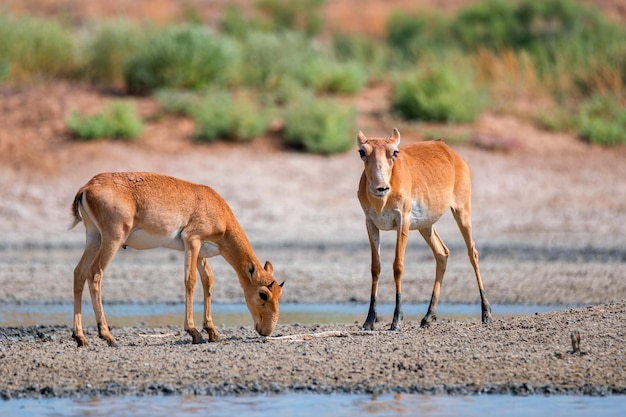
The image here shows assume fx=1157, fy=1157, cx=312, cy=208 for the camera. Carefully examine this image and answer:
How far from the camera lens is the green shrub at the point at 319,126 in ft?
77.8

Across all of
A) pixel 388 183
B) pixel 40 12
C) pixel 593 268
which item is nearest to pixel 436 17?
pixel 40 12

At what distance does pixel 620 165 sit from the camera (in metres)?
24.2

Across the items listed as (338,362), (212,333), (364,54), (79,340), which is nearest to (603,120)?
(364,54)

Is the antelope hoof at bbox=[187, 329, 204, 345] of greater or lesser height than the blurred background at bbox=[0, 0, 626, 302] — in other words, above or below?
below

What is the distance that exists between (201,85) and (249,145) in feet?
9.89

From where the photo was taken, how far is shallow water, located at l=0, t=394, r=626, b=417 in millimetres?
9008

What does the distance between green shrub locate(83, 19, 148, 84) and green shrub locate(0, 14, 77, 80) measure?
1.46 ft

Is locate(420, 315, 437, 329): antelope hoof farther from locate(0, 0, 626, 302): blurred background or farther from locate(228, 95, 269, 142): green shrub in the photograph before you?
locate(228, 95, 269, 142): green shrub

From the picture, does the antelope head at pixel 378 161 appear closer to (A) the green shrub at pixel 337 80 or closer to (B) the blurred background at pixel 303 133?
(B) the blurred background at pixel 303 133

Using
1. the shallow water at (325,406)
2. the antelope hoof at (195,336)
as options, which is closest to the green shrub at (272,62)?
the antelope hoof at (195,336)

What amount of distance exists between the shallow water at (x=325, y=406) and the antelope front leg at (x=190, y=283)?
75.2 inches

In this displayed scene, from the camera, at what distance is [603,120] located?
26172mm

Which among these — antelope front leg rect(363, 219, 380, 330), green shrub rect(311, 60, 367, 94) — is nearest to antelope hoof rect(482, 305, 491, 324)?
antelope front leg rect(363, 219, 380, 330)

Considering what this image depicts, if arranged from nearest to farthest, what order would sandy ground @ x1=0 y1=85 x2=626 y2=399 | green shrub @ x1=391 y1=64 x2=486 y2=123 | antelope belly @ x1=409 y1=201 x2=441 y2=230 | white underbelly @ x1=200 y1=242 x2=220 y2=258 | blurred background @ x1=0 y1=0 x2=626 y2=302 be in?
sandy ground @ x1=0 y1=85 x2=626 y2=399 → white underbelly @ x1=200 y1=242 x2=220 y2=258 → antelope belly @ x1=409 y1=201 x2=441 y2=230 → blurred background @ x1=0 y1=0 x2=626 y2=302 → green shrub @ x1=391 y1=64 x2=486 y2=123
